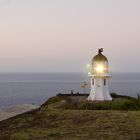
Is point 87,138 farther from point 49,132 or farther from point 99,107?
point 99,107

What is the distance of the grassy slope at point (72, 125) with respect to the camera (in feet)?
114

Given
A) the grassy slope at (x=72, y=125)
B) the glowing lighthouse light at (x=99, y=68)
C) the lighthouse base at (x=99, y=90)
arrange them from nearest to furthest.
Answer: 1. the grassy slope at (x=72, y=125)
2. the lighthouse base at (x=99, y=90)
3. the glowing lighthouse light at (x=99, y=68)

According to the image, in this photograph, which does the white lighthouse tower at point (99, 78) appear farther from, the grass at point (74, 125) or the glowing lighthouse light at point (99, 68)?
the grass at point (74, 125)

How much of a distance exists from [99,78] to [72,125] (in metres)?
14.8

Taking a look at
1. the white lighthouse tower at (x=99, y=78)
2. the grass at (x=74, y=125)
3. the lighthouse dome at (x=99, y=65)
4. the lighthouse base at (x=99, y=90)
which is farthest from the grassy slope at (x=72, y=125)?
the lighthouse dome at (x=99, y=65)

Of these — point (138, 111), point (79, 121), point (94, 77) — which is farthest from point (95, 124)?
point (94, 77)

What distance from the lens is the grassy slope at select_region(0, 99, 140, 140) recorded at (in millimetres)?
34781

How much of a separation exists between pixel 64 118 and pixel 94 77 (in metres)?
12.4

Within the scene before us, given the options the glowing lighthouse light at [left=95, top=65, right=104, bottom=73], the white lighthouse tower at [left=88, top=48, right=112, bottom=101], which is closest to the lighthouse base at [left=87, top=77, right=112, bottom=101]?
the white lighthouse tower at [left=88, top=48, right=112, bottom=101]

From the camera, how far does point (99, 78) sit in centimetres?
5288

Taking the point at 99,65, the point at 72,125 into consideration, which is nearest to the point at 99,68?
the point at 99,65

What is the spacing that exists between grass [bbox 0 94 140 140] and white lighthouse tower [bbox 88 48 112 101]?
12.4ft

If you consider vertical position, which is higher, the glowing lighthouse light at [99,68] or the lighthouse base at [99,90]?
the glowing lighthouse light at [99,68]

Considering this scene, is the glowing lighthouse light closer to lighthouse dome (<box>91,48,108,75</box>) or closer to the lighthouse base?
lighthouse dome (<box>91,48,108,75</box>)
